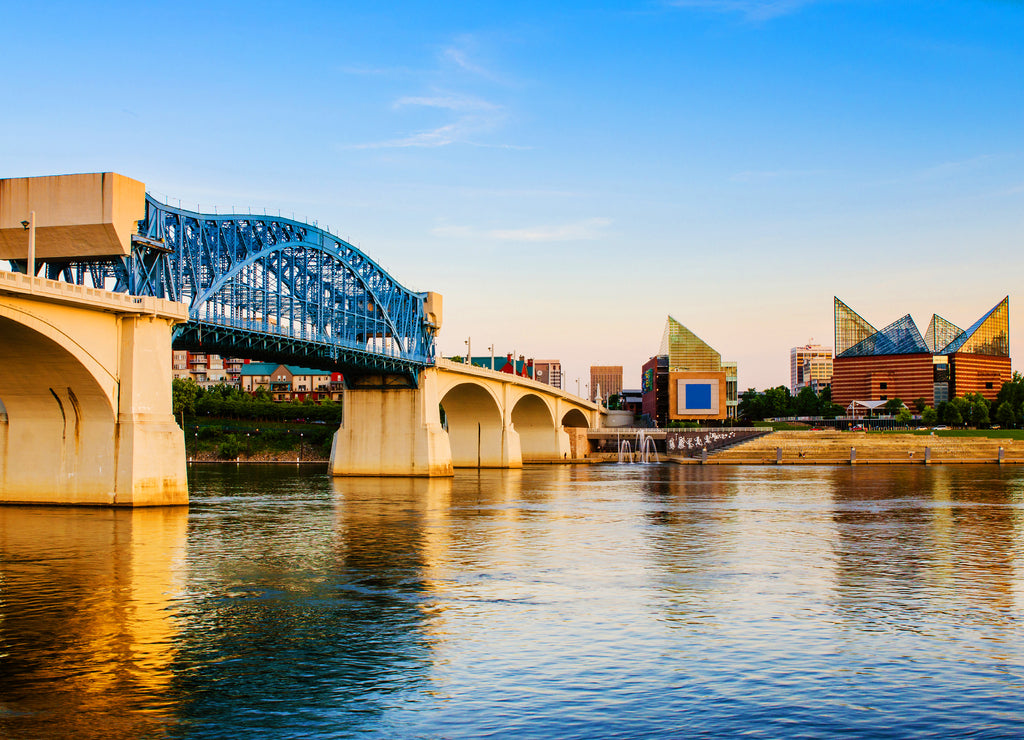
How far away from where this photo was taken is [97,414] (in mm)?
51125

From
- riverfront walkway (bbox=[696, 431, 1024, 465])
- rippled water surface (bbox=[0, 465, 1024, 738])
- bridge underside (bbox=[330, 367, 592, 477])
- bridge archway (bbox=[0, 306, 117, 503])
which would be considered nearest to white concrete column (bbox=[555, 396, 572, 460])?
riverfront walkway (bbox=[696, 431, 1024, 465])

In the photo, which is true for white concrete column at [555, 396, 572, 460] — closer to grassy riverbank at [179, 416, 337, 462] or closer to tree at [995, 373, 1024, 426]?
grassy riverbank at [179, 416, 337, 462]

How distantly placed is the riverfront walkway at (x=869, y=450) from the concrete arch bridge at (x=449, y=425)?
78.4ft

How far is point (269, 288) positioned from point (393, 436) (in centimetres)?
2220

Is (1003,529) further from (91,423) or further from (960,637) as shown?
(91,423)

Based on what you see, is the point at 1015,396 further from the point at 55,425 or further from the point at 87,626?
the point at 87,626

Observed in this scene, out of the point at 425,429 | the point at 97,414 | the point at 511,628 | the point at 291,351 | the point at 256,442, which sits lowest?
the point at 511,628

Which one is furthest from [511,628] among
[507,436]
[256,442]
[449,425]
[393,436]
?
[256,442]

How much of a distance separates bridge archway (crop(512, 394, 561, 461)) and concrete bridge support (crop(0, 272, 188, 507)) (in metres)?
92.2

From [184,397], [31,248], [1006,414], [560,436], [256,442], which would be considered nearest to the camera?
[31,248]

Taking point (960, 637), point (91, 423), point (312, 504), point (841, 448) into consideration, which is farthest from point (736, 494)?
point (841, 448)

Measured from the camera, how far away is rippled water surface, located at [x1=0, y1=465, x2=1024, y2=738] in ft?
53.1

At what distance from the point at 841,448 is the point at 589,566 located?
97.5m

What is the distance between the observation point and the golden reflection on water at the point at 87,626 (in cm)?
1616
